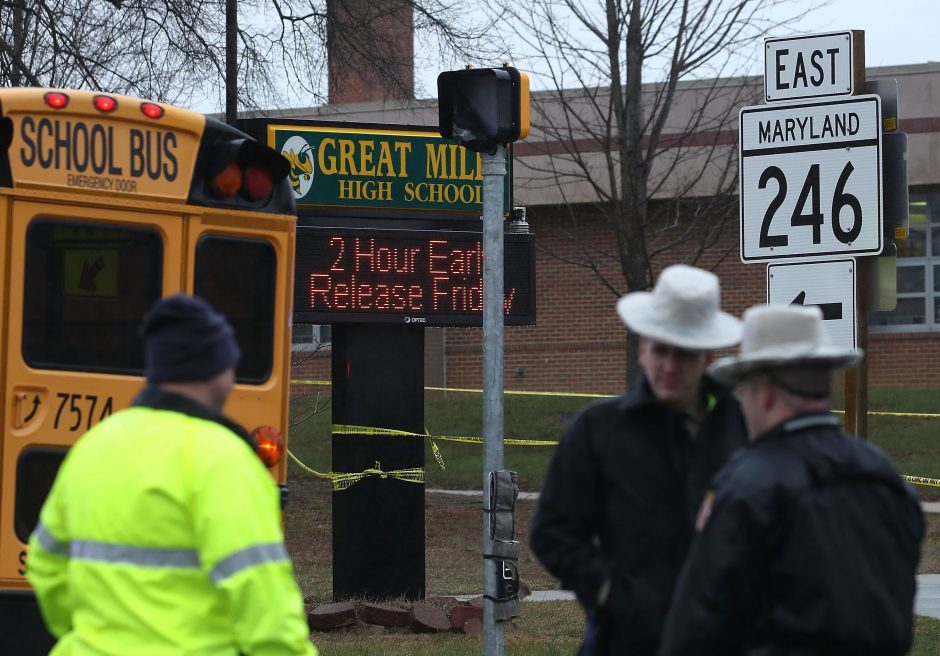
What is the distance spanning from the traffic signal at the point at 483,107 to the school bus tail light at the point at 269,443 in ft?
5.43

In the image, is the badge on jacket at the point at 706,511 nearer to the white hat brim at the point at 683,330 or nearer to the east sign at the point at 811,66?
the white hat brim at the point at 683,330

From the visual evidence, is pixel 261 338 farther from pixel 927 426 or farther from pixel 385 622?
pixel 927 426

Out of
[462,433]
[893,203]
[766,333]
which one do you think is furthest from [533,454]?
[766,333]

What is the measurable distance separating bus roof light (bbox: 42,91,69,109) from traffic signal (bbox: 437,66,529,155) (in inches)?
68.8

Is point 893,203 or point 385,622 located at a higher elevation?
point 893,203

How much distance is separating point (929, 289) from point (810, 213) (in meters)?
21.5

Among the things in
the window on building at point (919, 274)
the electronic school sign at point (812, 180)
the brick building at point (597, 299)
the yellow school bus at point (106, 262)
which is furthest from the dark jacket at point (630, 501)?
the window on building at point (919, 274)

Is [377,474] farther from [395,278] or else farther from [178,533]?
[178,533]

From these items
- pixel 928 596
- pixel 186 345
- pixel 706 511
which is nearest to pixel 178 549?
pixel 186 345

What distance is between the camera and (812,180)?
7.61 m

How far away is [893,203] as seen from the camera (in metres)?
7.95

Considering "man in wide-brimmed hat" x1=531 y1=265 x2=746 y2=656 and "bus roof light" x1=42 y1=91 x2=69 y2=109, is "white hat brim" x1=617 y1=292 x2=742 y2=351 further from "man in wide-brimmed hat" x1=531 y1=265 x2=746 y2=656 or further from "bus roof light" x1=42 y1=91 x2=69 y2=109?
"bus roof light" x1=42 y1=91 x2=69 y2=109

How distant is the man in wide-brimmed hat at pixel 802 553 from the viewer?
3270mm

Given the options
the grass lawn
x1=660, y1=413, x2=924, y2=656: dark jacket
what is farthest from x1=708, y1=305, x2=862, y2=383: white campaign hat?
the grass lawn
